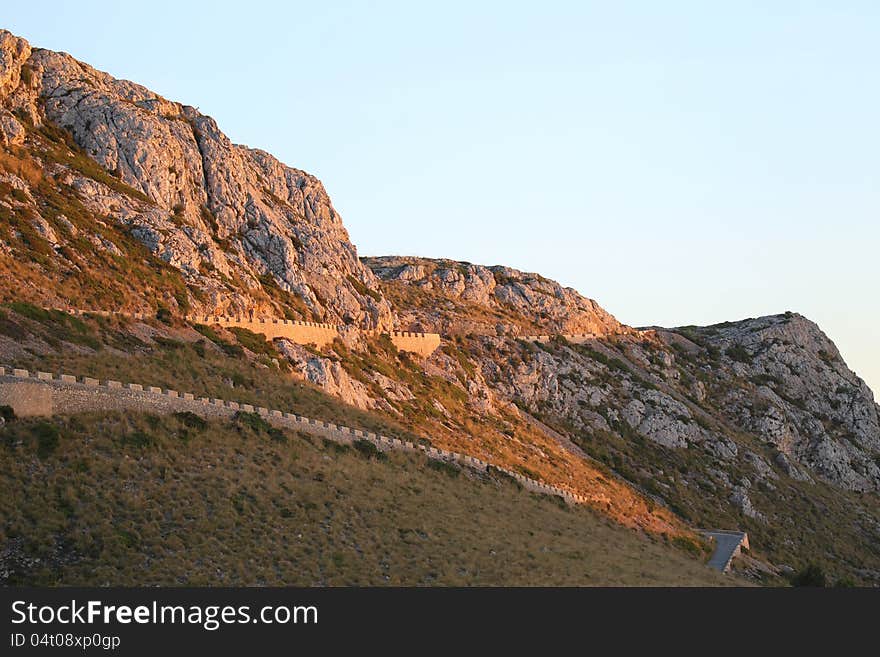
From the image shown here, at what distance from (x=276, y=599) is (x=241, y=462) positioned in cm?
1828

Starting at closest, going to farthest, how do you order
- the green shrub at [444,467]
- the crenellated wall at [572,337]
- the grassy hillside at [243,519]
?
1. the grassy hillside at [243,519]
2. the green shrub at [444,467]
3. the crenellated wall at [572,337]

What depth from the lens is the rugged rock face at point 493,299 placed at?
125894 mm

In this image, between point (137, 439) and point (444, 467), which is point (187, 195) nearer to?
point (444, 467)

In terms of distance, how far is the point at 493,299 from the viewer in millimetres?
139500

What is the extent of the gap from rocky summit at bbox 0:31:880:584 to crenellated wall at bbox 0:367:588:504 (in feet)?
4.98

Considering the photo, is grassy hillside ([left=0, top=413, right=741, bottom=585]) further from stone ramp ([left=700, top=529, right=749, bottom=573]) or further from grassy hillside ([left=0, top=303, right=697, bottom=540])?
stone ramp ([left=700, top=529, right=749, bottom=573])

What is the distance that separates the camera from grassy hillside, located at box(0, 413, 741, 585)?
124 ft

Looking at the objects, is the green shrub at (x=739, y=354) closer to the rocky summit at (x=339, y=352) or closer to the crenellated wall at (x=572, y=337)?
the rocky summit at (x=339, y=352)

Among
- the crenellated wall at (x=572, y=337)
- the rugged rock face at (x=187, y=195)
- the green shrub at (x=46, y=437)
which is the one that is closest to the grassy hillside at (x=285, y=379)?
the rugged rock face at (x=187, y=195)

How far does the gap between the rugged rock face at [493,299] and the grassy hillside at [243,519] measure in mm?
65502

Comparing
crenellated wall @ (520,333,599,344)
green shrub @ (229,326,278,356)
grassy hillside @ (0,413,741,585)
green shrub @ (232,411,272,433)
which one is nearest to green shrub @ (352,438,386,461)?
grassy hillside @ (0,413,741,585)

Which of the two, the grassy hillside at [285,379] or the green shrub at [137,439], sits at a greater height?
the grassy hillside at [285,379]

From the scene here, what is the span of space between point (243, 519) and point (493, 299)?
97.8 meters

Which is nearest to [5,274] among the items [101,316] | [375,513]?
[101,316]
